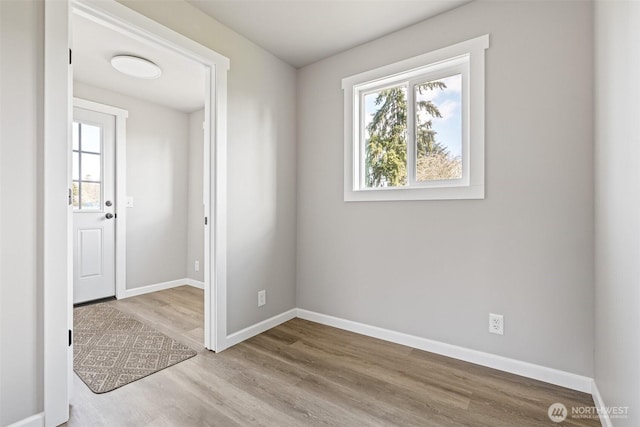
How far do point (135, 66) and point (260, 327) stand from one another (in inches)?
106

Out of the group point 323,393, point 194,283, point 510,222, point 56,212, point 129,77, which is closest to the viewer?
point 56,212

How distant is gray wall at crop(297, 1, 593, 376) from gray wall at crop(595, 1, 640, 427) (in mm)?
120

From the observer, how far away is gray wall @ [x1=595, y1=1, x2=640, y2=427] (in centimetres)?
107

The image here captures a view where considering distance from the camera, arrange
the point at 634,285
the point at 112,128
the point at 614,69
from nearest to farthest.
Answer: the point at 634,285, the point at 614,69, the point at 112,128

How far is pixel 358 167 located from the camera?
2.70m

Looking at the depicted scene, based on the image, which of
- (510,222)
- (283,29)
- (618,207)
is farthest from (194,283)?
(618,207)

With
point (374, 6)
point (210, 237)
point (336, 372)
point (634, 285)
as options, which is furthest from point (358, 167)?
point (634, 285)

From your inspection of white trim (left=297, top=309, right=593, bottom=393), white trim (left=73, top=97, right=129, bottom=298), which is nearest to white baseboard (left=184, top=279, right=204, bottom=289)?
white trim (left=73, top=97, right=129, bottom=298)

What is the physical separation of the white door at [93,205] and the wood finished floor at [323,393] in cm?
200

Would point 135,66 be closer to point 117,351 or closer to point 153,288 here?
point 117,351

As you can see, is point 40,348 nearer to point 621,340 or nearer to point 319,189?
point 319,189

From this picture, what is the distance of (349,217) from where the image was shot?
2682mm

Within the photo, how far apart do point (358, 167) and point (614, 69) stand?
1.69 metres

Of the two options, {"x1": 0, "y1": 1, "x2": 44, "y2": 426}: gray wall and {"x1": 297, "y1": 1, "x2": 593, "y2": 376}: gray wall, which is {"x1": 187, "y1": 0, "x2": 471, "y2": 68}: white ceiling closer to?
{"x1": 297, "y1": 1, "x2": 593, "y2": 376}: gray wall
